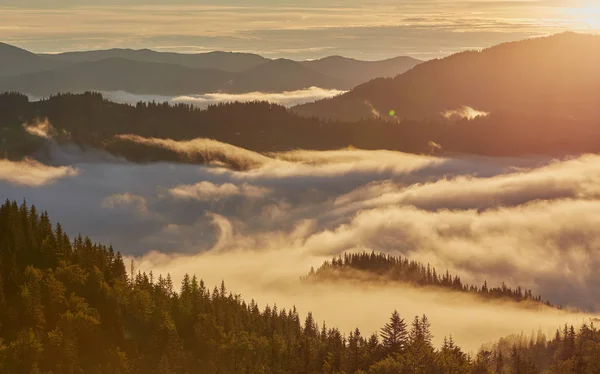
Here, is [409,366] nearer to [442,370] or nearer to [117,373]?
[442,370]

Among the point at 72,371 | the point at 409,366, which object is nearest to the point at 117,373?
the point at 72,371

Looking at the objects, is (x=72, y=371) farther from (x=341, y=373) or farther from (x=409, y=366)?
(x=409, y=366)

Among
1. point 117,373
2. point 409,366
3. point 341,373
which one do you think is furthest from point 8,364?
point 409,366

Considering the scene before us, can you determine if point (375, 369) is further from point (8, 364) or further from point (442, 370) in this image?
point (8, 364)

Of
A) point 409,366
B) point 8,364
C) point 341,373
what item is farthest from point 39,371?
point 409,366

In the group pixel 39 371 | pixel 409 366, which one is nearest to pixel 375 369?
pixel 409 366

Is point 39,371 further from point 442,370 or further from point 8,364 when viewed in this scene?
point 442,370
